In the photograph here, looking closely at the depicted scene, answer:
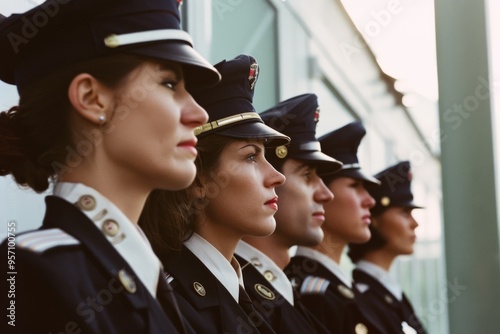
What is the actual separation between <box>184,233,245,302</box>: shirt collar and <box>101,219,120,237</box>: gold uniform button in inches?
31.0

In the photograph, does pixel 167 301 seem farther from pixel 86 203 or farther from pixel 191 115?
pixel 191 115

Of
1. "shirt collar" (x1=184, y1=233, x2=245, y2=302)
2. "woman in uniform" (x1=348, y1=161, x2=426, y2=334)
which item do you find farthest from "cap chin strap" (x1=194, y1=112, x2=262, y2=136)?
"woman in uniform" (x1=348, y1=161, x2=426, y2=334)

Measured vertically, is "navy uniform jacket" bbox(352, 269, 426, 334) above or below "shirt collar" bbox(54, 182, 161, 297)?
below

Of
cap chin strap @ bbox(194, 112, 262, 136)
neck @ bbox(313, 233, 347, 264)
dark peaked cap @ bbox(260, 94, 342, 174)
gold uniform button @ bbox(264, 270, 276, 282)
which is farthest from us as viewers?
neck @ bbox(313, 233, 347, 264)

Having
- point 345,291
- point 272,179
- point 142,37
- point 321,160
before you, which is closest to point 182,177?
point 142,37

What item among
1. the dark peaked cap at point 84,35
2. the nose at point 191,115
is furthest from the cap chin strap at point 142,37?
the nose at point 191,115

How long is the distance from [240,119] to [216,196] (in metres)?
0.27

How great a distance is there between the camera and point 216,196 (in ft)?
9.14

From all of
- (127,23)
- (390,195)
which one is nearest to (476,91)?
(390,195)

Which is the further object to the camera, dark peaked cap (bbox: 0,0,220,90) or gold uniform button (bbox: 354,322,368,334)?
gold uniform button (bbox: 354,322,368,334)

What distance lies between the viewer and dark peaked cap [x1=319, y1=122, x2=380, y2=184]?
4.09 m

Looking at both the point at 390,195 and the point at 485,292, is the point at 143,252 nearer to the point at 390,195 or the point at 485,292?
the point at 485,292

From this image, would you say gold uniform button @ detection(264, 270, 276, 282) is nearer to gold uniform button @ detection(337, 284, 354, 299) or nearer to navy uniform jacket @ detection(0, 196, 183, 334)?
gold uniform button @ detection(337, 284, 354, 299)

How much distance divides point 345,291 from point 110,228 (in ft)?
6.68
